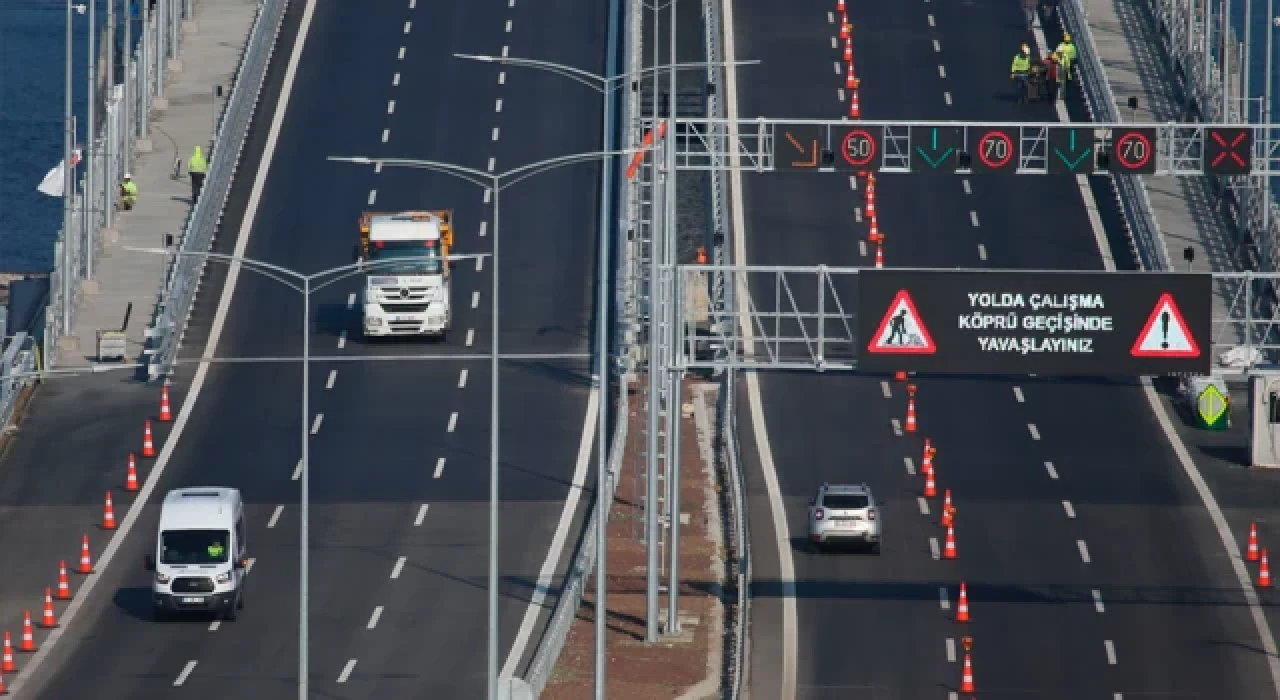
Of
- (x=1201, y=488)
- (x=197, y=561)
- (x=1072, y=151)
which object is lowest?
(x=197, y=561)

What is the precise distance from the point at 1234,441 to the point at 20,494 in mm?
28745

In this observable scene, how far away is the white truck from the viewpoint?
76000 mm

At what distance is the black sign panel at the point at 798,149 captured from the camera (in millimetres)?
59594

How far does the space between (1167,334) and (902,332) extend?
4.83m

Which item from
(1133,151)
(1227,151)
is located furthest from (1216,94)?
(1133,151)

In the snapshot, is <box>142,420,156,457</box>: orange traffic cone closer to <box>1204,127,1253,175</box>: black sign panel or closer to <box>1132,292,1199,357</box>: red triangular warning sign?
<box>1204,127,1253,175</box>: black sign panel

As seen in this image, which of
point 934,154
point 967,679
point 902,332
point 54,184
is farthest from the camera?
point 54,184

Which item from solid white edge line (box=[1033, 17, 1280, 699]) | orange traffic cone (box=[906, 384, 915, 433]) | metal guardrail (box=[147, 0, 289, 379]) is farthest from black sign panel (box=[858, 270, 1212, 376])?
metal guardrail (box=[147, 0, 289, 379])

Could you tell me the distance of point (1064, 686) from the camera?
54.0 meters

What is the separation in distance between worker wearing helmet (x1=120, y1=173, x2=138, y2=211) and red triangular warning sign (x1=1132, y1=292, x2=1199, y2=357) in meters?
39.9

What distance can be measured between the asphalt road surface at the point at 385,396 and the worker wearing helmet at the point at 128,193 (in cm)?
304

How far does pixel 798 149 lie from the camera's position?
196 feet

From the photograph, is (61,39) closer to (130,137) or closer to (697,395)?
(130,137)

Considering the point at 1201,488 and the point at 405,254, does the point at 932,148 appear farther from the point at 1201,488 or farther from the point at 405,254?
the point at 405,254
